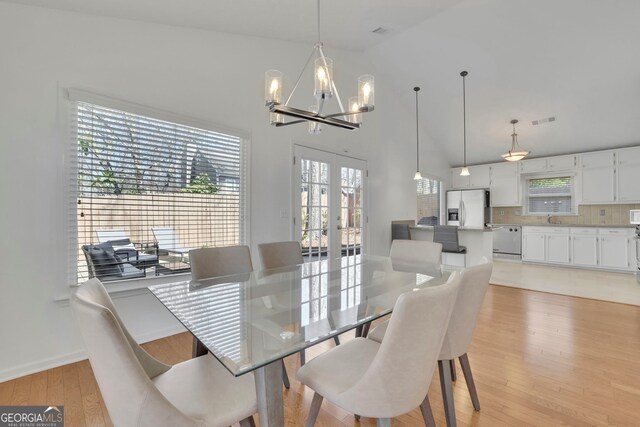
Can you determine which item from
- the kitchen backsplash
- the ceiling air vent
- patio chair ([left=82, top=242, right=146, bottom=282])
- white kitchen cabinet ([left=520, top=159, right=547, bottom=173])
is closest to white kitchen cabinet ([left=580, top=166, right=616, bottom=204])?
the kitchen backsplash

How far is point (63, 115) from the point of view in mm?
2236

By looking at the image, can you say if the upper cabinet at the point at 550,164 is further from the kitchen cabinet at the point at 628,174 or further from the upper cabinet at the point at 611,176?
the kitchen cabinet at the point at 628,174

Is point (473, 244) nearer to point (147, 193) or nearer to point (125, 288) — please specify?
point (147, 193)

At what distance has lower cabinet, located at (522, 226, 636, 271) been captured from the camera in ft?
17.5

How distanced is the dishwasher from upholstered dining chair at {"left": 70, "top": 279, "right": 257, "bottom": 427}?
6.76m

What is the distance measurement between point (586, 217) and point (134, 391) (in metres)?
8.05

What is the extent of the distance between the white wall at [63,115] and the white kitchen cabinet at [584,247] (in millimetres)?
5830

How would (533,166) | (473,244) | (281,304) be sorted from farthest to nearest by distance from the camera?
(533,166), (473,244), (281,304)

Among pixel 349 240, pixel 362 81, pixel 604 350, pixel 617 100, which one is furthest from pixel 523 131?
pixel 362 81

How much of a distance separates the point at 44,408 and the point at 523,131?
293 inches

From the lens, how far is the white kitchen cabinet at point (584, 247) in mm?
5602

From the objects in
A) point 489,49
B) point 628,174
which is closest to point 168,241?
point 489,49

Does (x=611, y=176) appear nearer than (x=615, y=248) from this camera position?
No

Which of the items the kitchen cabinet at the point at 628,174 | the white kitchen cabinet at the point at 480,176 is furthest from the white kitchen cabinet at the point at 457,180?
the kitchen cabinet at the point at 628,174
